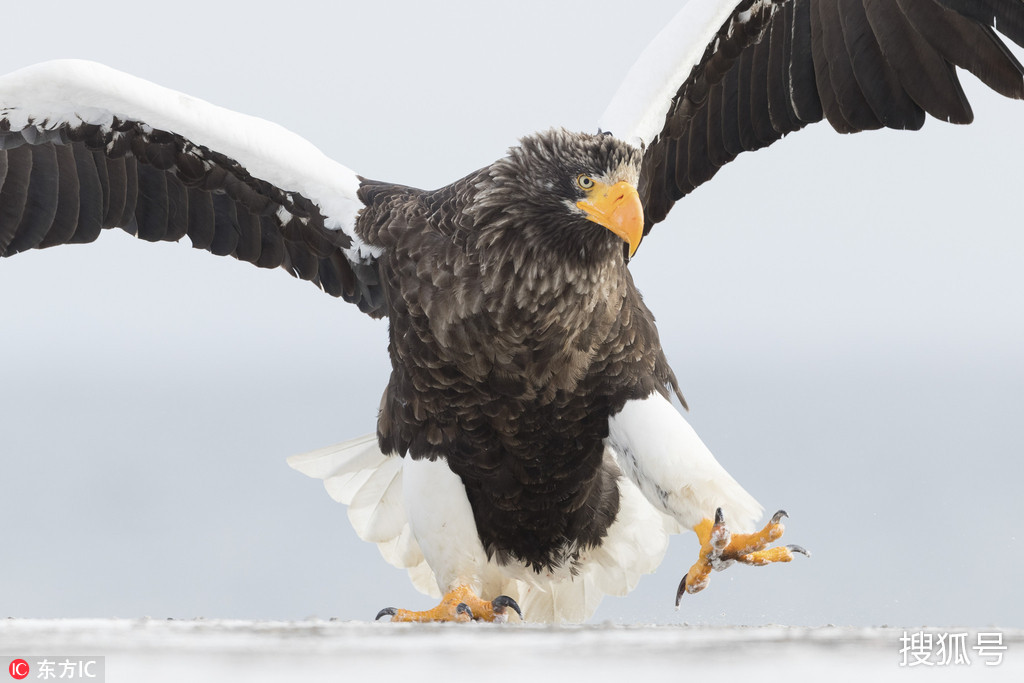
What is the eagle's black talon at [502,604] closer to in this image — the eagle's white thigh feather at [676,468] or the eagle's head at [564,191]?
the eagle's white thigh feather at [676,468]

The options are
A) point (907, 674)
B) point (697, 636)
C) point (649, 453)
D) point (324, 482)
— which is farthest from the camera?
point (324, 482)

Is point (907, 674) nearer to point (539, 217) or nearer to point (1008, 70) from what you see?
point (539, 217)

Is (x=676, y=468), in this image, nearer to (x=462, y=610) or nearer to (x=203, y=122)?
(x=462, y=610)

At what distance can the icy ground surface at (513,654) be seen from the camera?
1199 mm

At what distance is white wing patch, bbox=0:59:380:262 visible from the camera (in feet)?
10.6

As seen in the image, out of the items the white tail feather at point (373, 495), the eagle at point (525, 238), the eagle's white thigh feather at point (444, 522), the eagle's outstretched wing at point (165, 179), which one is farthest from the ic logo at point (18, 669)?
the white tail feather at point (373, 495)

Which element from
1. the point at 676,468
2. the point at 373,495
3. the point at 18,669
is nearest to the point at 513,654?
the point at 18,669

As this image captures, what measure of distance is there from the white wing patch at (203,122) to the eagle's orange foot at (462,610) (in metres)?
1.10

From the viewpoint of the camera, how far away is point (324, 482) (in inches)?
153

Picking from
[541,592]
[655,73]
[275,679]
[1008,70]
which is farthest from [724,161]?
[275,679]

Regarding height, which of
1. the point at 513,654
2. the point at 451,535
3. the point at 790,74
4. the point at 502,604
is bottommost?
the point at 513,654

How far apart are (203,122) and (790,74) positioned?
202 cm

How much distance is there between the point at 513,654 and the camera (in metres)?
1.25

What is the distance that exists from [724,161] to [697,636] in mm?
2752
